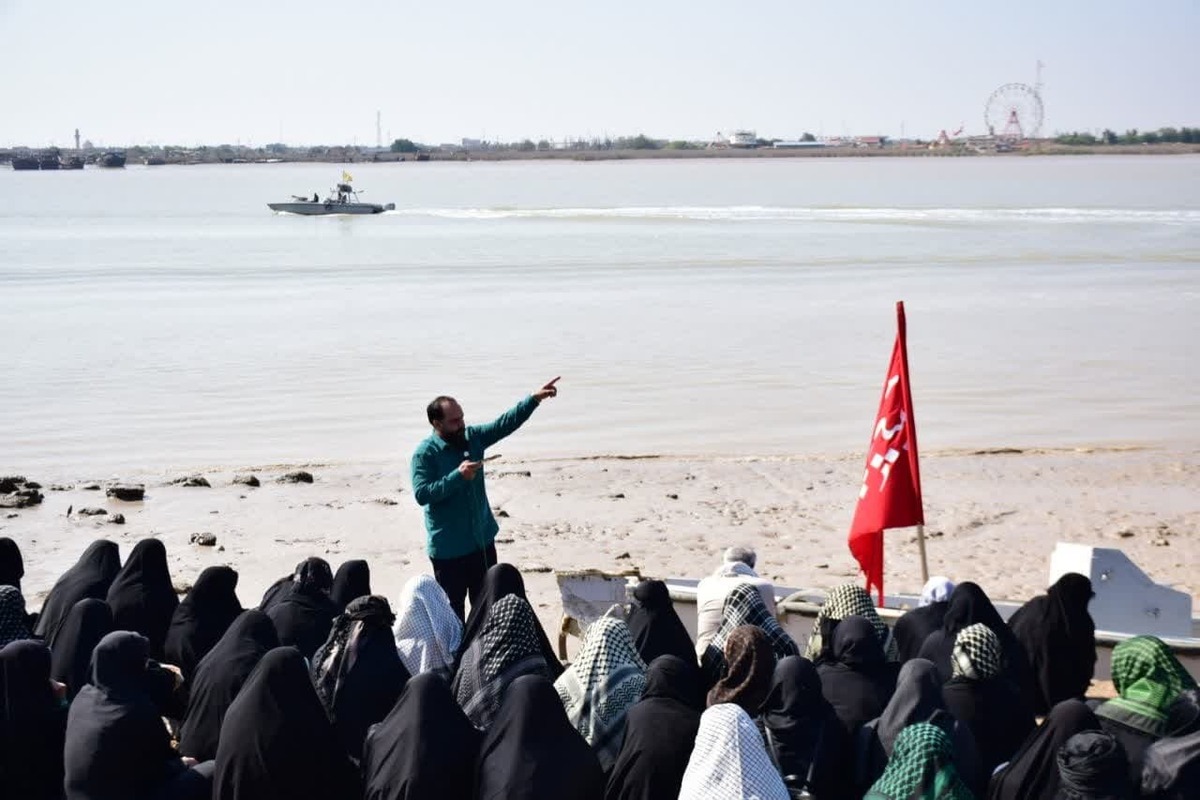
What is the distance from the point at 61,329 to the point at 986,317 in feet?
48.6

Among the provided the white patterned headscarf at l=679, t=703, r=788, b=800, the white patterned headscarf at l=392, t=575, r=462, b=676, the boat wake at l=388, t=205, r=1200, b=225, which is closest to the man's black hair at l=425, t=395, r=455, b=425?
the white patterned headscarf at l=392, t=575, r=462, b=676

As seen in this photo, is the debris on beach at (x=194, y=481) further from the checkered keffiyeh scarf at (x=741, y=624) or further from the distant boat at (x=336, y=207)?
the distant boat at (x=336, y=207)

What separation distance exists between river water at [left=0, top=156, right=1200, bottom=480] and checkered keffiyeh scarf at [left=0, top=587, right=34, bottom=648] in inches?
309

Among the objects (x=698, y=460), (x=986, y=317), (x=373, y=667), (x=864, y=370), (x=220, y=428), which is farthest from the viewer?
(x=986, y=317)

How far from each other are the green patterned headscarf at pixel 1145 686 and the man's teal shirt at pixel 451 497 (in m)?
2.91

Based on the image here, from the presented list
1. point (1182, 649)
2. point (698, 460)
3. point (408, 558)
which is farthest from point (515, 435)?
point (1182, 649)

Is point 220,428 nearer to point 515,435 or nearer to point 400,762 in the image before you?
point 515,435

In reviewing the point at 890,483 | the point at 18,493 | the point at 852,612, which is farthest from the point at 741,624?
the point at 18,493

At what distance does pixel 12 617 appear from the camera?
545 cm

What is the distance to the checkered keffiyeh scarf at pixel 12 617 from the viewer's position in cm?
540

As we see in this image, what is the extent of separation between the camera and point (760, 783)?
372cm

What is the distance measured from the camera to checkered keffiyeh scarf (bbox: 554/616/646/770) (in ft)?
14.8

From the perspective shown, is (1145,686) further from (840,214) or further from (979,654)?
(840,214)

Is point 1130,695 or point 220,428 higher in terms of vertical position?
point 1130,695
